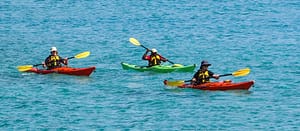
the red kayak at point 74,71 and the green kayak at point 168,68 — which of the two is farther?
the green kayak at point 168,68

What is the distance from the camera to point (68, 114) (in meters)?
52.9

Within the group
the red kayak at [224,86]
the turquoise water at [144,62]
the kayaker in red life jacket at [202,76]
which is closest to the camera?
the turquoise water at [144,62]

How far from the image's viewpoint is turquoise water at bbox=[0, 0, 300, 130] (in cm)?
5212

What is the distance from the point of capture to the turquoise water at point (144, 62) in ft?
171

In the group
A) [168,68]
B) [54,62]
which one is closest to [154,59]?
[168,68]

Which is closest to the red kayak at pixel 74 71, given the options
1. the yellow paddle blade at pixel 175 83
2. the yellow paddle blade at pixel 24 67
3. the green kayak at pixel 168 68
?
the yellow paddle blade at pixel 24 67

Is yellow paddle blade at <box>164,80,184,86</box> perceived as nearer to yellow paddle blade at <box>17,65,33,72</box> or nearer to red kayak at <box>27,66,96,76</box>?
red kayak at <box>27,66,96,76</box>

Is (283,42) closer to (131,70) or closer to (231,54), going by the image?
(231,54)

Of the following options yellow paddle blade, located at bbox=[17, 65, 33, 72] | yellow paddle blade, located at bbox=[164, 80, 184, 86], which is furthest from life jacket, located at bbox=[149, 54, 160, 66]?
yellow paddle blade, located at bbox=[17, 65, 33, 72]

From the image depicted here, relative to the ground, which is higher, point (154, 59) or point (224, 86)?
point (154, 59)

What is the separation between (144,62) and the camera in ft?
227

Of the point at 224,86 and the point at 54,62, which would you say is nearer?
the point at 224,86

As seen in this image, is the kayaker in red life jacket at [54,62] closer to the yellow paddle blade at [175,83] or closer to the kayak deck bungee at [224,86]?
the yellow paddle blade at [175,83]

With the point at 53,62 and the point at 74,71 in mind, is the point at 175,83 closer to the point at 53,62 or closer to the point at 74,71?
the point at 74,71
